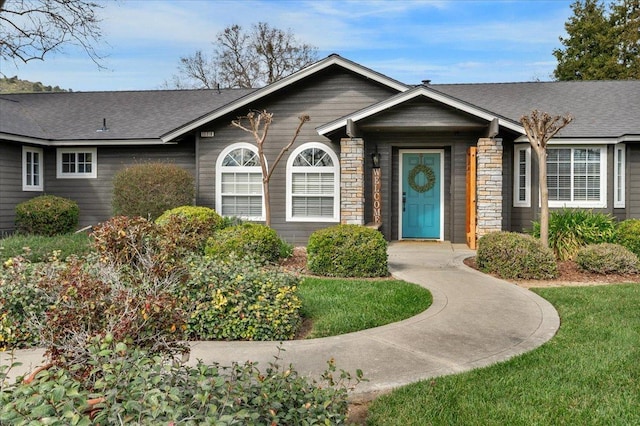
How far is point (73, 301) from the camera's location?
9.61 feet

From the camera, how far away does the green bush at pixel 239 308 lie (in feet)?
16.4

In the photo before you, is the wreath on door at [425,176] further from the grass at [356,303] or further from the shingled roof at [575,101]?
the grass at [356,303]

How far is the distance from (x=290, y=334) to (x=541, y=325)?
9.07 feet

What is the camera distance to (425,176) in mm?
12812

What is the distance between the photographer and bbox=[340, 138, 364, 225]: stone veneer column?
36.7 ft

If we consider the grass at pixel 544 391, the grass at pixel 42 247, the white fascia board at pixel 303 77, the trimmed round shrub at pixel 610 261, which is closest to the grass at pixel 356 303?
the grass at pixel 544 391

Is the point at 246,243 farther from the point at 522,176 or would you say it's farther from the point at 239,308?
the point at 522,176

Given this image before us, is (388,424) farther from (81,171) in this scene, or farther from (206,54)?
(206,54)

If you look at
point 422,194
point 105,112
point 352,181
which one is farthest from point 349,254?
point 105,112

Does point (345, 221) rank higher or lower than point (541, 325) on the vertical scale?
higher

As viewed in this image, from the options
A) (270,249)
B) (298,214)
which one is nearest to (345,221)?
(298,214)

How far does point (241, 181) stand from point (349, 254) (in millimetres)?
5707

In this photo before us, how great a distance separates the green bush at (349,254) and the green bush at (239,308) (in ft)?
8.47

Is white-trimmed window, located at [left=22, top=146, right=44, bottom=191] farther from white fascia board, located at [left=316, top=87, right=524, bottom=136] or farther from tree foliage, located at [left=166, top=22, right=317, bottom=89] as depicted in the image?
tree foliage, located at [left=166, top=22, right=317, bottom=89]
